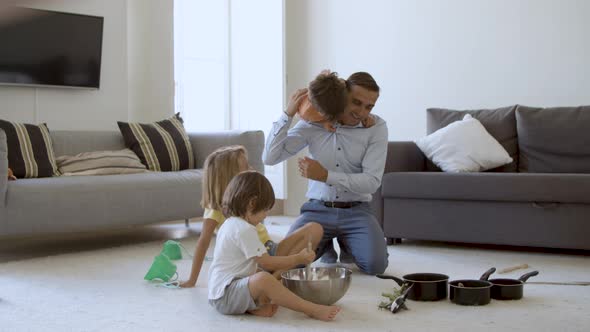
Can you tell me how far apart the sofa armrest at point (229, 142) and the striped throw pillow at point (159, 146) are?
69 millimetres

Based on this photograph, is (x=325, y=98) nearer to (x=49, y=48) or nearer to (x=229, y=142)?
(x=229, y=142)

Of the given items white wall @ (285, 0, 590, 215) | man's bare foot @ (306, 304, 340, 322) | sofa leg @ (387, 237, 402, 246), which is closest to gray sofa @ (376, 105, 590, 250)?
sofa leg @ (387, 237, 402, 246)

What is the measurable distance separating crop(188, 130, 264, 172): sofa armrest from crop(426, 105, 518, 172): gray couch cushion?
101 cm

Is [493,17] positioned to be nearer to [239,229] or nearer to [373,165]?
[373,165]

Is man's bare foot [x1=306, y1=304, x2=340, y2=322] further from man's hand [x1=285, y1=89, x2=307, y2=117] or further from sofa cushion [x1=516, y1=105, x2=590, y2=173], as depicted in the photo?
sofa cushion [x1=516, y1=105, x2=590, y2=173]

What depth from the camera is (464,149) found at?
4.00 meters

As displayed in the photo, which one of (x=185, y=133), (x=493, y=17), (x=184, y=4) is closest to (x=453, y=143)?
(x=493, y=17)

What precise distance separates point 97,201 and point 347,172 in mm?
1360

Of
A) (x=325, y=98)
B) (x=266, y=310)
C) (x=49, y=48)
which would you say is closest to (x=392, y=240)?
(x=325, y=98)

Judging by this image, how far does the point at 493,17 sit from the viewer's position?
4715 millimetres

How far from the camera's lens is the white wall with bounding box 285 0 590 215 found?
14.7 ft

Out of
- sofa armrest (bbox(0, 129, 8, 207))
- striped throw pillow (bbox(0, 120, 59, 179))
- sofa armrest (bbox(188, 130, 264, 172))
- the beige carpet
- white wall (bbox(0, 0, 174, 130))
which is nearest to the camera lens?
the beige carpet

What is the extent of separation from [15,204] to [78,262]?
40 cm

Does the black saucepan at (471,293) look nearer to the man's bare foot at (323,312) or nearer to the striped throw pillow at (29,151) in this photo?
the man's bare foot at (323,312)
